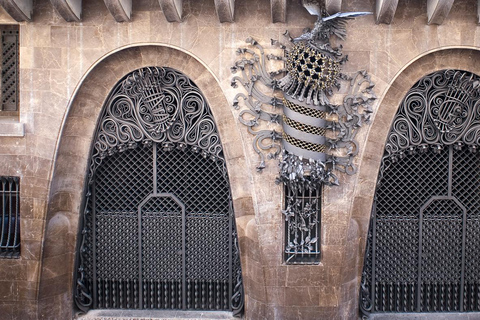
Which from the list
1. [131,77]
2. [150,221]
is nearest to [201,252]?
[150,221]

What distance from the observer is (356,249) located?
6.47m

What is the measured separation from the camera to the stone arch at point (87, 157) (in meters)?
6.38

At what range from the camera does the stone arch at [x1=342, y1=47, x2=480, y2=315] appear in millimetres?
6301

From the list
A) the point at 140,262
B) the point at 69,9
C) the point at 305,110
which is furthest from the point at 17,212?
the point at 305,110

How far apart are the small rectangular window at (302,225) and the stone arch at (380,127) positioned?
470mm

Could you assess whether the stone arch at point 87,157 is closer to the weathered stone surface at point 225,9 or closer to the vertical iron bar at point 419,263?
the weathered stone surface at point 225,9

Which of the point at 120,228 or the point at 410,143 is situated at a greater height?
the point at 410,143

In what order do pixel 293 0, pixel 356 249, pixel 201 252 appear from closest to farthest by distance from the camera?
pixel 293 0
pixel 356 249
pixel 201 252

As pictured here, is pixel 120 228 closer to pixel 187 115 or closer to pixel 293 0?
pixel 187 115

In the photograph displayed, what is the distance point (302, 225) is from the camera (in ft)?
20.4

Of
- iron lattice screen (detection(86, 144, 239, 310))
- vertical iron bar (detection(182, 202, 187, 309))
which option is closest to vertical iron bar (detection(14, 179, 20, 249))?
iron lattice screen (detection(86, 144, 239, 310))

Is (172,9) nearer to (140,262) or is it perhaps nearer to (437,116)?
(140,262)

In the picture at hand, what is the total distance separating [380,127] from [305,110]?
3.96 feet

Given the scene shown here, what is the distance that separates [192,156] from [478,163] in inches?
167
